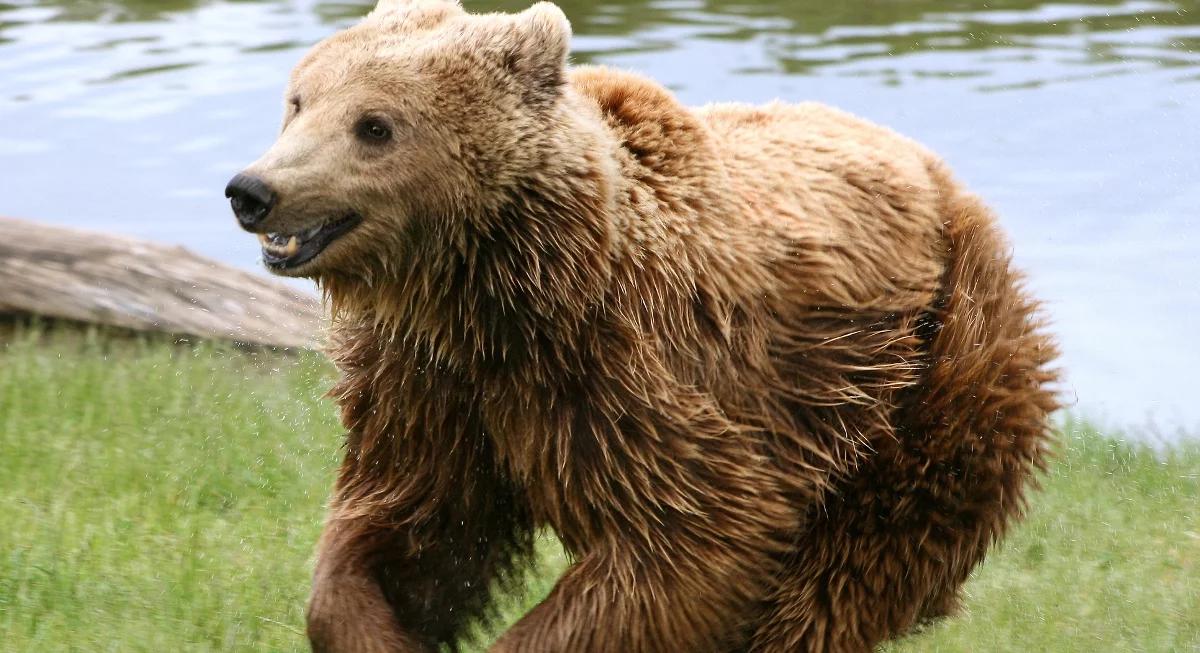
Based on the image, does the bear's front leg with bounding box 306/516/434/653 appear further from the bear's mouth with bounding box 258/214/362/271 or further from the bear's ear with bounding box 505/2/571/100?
the bear's ear with bounding box 505/2/571/100

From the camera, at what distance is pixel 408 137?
458cm

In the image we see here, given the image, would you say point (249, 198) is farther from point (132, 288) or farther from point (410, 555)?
point (132, 288)

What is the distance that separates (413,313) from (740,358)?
3.13 ft

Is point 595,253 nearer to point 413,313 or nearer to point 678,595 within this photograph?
point 413,313

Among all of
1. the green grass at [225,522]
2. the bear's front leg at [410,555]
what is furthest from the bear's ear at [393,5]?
the green grass at [225,522]

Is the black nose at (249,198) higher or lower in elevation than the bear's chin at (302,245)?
higher

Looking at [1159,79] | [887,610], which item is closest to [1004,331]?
[887,610]

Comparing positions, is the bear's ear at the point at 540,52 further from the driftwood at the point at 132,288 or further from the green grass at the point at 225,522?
the driftwood at the point at 132,288

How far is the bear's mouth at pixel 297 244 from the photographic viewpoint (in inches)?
178

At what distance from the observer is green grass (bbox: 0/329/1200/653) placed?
5.84m

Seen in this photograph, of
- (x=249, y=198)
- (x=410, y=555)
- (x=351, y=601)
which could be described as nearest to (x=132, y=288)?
(x=410, y=555)

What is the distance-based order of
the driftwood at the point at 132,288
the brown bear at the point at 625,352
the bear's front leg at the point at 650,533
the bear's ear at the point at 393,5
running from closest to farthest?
the brown bear at the point at 625,352 < the bear's front leg at the point at 650,533 < the bear's ear at the point at 393,5 < the driftwood at the point at 132,288

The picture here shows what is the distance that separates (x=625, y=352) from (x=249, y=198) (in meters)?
1.10

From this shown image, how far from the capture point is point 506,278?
15.4ft
